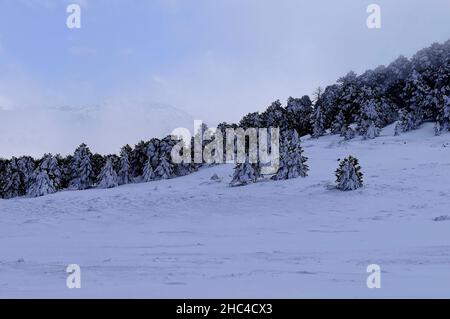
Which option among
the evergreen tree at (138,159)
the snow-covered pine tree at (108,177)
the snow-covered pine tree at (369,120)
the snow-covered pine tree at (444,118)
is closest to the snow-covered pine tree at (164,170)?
the snow-covered pine tree at (108,177)

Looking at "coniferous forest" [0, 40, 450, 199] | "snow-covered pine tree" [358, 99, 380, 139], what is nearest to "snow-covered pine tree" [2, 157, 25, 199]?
"coniferous forest" [0, 40, 450, 199]

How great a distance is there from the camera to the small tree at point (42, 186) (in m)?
51.2

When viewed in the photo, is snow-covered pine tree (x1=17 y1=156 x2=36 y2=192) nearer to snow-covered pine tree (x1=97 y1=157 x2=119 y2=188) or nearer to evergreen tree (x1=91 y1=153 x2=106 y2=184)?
evergreen tree (x1=91 y1=153 x2=106 y2=184)

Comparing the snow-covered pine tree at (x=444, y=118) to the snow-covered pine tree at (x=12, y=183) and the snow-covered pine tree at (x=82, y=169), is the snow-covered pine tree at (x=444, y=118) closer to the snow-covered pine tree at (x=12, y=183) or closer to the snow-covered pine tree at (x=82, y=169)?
the snow-covered pine tree at (x=82, y=169)

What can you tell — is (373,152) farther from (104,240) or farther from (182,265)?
(182,265)

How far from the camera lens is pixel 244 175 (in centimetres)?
3500

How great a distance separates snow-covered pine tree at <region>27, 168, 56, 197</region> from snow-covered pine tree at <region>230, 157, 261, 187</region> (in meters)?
26.9

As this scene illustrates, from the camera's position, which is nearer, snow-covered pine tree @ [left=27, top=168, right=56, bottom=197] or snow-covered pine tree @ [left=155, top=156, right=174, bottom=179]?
snow-covered pine tree @ [left=27, top=168, right=56, bottom=197]

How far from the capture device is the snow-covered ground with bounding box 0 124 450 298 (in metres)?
10.5

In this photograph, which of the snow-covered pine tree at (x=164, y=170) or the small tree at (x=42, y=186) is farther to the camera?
the snow-covered pine tree at (x=164, y=170)

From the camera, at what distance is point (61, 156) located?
234ft
